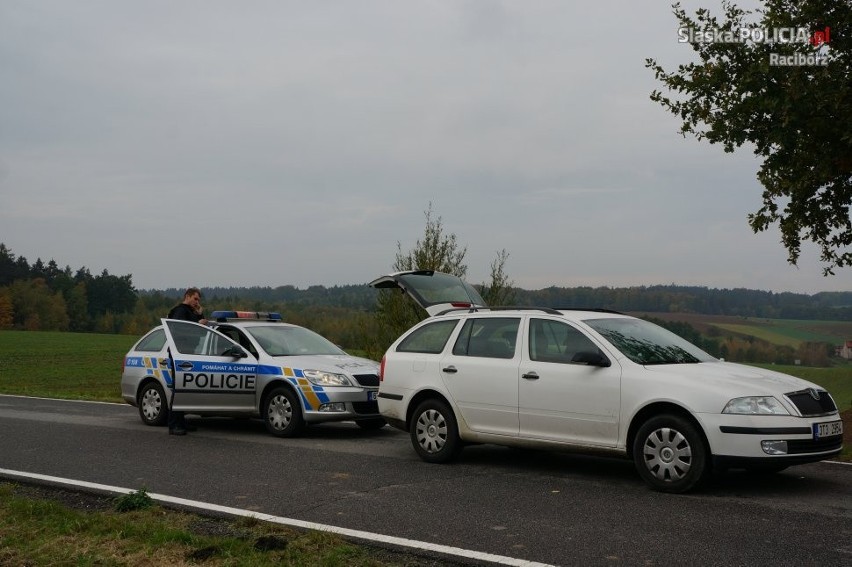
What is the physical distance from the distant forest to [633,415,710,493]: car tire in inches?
90.9

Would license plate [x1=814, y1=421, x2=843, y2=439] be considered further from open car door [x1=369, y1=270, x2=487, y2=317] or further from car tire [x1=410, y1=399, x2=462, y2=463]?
open car door [x1=369, y1=270, x2=487, y2=317]

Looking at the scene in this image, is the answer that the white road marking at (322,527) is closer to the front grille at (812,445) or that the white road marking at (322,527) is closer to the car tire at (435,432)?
the car tire at (435,432)

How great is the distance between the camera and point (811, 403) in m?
7.73

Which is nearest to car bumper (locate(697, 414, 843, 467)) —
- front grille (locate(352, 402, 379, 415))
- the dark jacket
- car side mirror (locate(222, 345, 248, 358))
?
front grille (locate(352, 402, 379, 415))

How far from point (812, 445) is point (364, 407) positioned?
19.8 ft

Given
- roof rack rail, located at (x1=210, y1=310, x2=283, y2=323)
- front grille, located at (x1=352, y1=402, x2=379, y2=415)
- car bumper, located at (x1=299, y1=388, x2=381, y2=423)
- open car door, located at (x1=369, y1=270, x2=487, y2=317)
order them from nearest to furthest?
open car door, located at (x1=369, y1=270, x2=487, y2=317), car bumper, located at (x1=299, y1=388, x2=381, y2=423), front grille, located at (x1=352, y1=402, x2=379, y2=415), roof rack rail, located at (x1=210, y1=310, x2=283, y2=323)

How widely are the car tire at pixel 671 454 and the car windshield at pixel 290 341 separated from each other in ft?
20.6

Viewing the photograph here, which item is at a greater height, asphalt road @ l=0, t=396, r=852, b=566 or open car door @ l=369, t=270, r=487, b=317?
open car door @ l=369, t=270, r=487, b=317

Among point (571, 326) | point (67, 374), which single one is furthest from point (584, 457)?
point (67, 374)

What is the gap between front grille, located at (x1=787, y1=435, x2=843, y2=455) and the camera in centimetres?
741

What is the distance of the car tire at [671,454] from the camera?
24.8ft

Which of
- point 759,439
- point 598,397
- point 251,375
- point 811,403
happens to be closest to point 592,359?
point 598,397

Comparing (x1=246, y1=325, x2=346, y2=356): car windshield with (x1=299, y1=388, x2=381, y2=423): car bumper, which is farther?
(x1=246, y1=325, x2=346, y2=356): car windshield

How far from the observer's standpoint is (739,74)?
47.1ft
